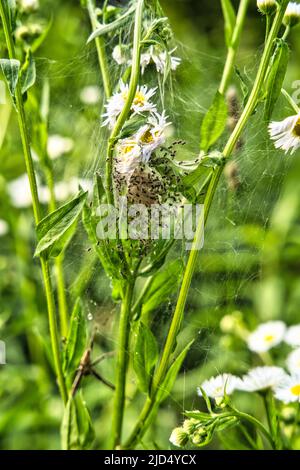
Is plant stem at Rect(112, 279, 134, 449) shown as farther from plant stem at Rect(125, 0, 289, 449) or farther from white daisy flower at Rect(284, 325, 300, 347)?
white daisy flower at Rect(284, 325, 300, 347)

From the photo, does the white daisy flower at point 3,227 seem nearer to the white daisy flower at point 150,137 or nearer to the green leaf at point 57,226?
the green leaf at point 57,226

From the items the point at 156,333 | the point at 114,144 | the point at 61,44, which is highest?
the point at 61,44

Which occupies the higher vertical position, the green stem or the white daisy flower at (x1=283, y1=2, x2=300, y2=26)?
the white daisy flower at (x1=283, y1=2, x2=300, y2=26)

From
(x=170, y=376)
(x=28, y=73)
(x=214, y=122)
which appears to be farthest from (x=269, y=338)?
(x=28, y=73)

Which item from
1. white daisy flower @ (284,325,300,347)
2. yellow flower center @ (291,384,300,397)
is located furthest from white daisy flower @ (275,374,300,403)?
white daisy flower @ (284,325,300,347)
